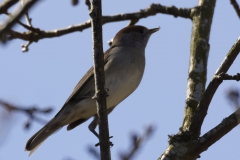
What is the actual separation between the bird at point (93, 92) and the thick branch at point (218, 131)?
197cm

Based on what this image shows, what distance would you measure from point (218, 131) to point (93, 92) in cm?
253

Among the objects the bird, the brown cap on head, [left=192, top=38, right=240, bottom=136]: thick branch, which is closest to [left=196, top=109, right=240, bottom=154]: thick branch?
[left=192, top=38, right=240, bottom=136]: thick branch

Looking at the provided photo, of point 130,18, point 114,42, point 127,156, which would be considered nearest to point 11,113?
point 127,156

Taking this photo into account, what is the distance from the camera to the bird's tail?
20.2ft

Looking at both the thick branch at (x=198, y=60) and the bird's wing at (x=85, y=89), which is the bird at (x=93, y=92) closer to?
the bird's wing at (x=85, y=89)

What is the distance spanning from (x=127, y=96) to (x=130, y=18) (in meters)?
1.27

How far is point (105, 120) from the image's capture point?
13.7 ft

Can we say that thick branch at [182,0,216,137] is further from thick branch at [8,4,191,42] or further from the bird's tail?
the bird's tail

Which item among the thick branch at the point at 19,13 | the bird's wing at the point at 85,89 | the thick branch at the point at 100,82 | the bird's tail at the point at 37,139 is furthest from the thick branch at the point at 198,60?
the thick branch at the point at 19,13

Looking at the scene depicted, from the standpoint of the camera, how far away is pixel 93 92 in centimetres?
632

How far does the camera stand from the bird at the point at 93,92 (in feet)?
20.2

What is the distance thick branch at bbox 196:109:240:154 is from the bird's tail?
8.65 ft

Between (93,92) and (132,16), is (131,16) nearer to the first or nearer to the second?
(132,16)

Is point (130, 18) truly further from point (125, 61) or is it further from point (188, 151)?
point (188, 151)
